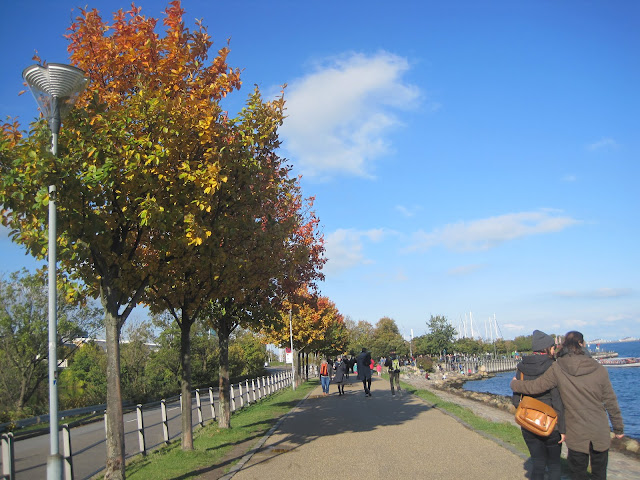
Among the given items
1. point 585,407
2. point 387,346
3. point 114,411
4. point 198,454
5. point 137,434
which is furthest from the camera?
point 387,346

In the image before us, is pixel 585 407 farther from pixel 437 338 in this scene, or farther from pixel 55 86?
pixel 437 338

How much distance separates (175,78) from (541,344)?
7.11 meters

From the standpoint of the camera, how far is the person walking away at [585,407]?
5191 mm

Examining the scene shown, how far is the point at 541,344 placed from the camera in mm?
6105

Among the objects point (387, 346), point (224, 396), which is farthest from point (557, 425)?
point (387, 346)

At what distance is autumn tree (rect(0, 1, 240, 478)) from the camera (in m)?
7.29

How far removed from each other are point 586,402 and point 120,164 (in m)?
6.78

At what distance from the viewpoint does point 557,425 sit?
5.59m

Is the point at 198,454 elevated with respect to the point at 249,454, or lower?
elevated

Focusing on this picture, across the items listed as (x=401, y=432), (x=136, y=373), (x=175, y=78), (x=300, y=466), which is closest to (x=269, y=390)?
(x=136, y=373)

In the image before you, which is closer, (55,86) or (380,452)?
(55,86)

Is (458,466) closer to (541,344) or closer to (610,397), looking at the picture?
(541,344)

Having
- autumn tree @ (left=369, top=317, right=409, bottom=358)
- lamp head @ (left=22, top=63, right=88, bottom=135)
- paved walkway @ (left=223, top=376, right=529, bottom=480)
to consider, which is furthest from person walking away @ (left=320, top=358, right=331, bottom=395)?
autumn tree @ (left=369, top=317, right=409, bottom=358)

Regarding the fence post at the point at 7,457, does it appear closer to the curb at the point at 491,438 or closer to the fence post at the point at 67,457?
the fence post at the point at 67,457
